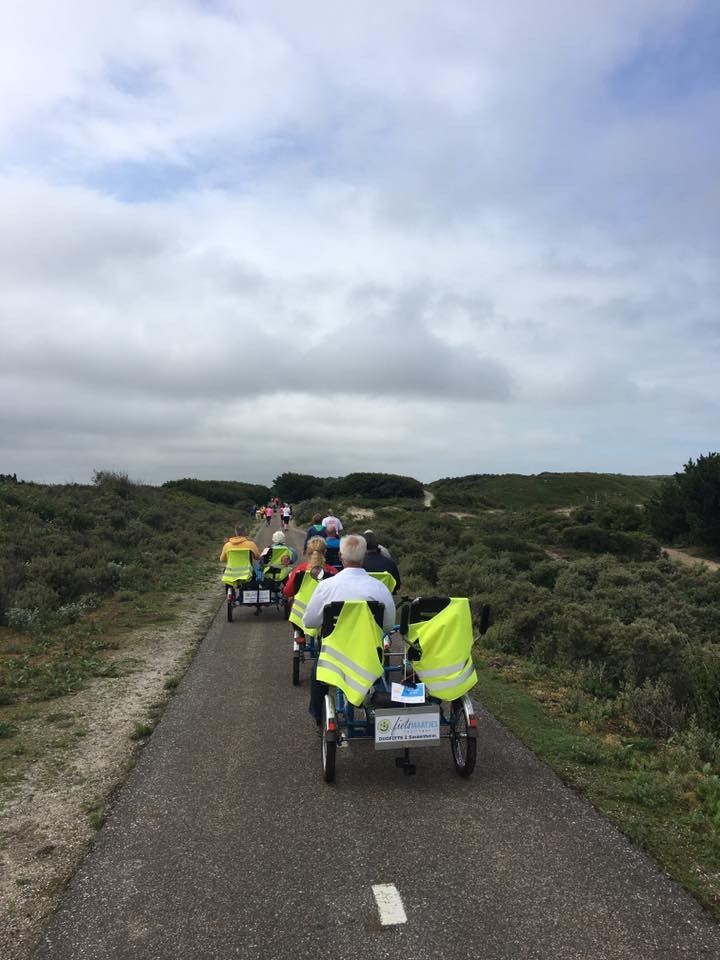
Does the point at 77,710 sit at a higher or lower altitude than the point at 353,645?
lower

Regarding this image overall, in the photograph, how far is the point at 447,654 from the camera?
549 cm

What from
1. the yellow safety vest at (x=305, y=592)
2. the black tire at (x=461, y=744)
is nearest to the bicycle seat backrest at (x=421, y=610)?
the black tire at (x=461, y=744)

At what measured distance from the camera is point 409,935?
344 cm

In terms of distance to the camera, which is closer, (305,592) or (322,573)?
(322,573)

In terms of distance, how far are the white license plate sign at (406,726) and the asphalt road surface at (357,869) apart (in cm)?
41

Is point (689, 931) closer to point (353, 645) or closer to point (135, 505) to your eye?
point (353, 645)

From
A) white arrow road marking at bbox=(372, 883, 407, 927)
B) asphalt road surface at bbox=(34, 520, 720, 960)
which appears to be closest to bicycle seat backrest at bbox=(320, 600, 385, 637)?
asphalt road surface at bbox=(34, 520, 720, 960)

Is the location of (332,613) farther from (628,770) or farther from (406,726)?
(628,770)

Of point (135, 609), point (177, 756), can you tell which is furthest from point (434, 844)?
point (135, 609)

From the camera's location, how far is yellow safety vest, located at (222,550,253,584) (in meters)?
13.2

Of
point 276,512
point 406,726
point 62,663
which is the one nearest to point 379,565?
point 406,726

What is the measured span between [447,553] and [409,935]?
21114 mm

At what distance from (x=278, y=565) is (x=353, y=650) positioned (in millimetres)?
8285

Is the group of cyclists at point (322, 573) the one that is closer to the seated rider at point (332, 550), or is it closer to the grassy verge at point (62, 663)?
the seated rider at point (332, 550)
